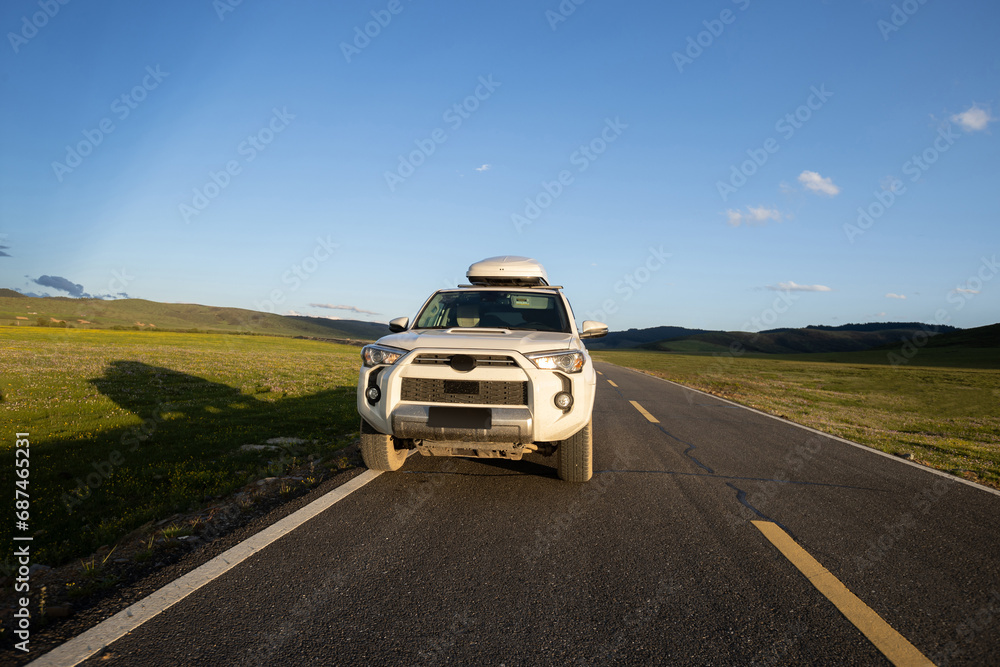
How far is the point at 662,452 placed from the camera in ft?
21.9

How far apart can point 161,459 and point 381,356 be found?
388 cm

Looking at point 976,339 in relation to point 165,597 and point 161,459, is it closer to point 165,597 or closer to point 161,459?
point 161,459

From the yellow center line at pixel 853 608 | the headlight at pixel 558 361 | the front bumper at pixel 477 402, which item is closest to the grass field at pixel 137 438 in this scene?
the front bumper at pixel 477 402

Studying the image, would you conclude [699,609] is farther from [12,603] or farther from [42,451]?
[42,451]

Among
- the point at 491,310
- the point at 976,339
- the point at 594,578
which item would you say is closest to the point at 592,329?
the point at 491,310

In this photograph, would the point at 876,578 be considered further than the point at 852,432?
No

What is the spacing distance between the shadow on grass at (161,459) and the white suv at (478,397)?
192 cm

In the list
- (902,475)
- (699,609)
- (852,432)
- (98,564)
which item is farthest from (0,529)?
(852,432)

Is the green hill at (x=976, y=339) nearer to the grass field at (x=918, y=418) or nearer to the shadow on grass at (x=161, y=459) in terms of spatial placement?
the grass field at (x=918, y=418)

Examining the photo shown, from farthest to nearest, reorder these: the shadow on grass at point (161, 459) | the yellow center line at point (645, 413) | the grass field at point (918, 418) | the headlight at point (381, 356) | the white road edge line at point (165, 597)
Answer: the yellow center line at point (645, 413) → the grass field at point (918, 418) → the headlight at point (381, 356) → the shadow on grass at point (161, 459) → the white road edge line at point (165, 597)

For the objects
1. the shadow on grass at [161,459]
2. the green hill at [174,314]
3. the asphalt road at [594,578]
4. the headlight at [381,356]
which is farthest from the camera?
the green hill at [174,314]

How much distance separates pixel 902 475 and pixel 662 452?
2850 mm

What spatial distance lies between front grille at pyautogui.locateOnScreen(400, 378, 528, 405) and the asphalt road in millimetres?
904

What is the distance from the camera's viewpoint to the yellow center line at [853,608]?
2.33m
